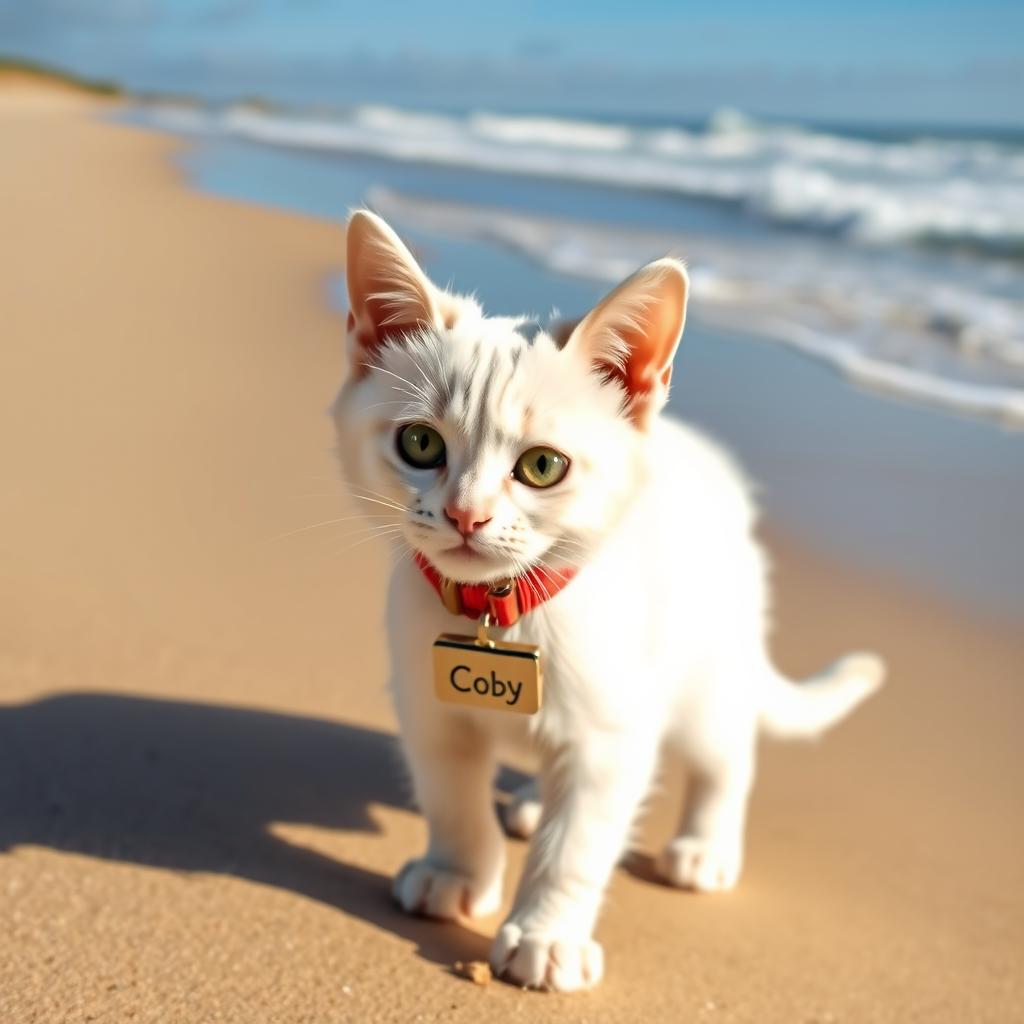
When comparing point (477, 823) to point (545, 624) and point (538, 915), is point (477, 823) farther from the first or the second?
point (545, 624)

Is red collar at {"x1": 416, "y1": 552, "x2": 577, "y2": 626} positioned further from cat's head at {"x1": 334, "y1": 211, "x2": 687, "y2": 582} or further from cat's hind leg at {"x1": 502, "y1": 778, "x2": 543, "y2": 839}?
cat's hind leg at {"x1": 502, "y1": 778, "x2": 543, "y2": 839}

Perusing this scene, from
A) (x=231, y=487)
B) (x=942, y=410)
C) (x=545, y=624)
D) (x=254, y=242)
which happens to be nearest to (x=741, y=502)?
(x=545, y=624)

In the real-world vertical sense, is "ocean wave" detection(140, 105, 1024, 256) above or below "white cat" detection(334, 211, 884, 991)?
below

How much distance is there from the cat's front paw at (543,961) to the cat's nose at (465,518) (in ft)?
2.04

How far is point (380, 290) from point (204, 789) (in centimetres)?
98

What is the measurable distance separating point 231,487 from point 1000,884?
7.18 ft

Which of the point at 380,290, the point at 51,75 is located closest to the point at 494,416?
the point at 380,290

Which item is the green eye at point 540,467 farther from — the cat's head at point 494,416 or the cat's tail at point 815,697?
the cat's tail at point 815,697

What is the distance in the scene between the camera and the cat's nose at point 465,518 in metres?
1.53

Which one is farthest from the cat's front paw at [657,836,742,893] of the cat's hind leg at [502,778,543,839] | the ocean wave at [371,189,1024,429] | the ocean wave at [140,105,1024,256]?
the ocean wave at [140,105,1024,256]

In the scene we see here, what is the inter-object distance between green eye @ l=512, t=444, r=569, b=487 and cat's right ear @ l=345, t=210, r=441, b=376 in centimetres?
24

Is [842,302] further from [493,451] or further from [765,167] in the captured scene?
[765,167]

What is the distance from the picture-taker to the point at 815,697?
2443 millimetres

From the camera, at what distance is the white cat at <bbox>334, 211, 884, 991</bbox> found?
1.58 meters
